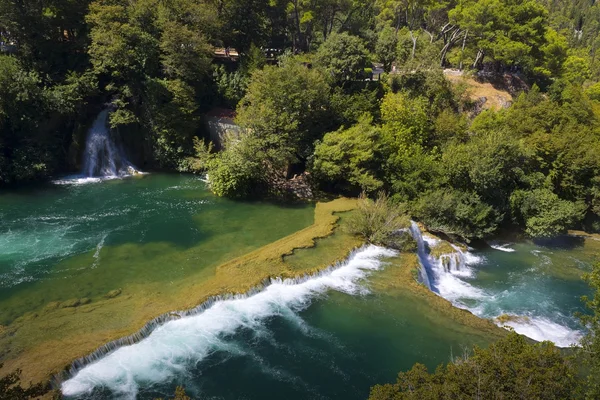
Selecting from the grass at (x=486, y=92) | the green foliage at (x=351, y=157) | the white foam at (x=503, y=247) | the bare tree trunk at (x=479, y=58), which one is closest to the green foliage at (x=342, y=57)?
the green foliage at (x=351, y=157)

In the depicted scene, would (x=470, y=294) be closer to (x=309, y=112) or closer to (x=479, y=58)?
(x=309, y=112)

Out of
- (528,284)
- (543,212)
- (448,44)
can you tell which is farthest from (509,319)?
(448,44)

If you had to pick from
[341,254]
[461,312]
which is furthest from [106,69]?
[461,312]

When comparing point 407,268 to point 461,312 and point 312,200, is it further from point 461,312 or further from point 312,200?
point 312,200

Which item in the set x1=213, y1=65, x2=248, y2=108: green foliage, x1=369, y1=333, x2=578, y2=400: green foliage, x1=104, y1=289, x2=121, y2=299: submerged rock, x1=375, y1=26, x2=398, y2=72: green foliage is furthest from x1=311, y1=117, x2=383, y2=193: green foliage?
x1=369, y1=333, x2=578, y2=400: green foliage

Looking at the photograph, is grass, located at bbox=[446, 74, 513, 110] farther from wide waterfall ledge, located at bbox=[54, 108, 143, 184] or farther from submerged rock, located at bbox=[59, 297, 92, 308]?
submerged rock, located at bbox=[59, 297, 92, 308]

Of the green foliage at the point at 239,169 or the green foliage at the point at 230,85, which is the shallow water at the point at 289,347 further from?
the green foliage at the point at 230,85
